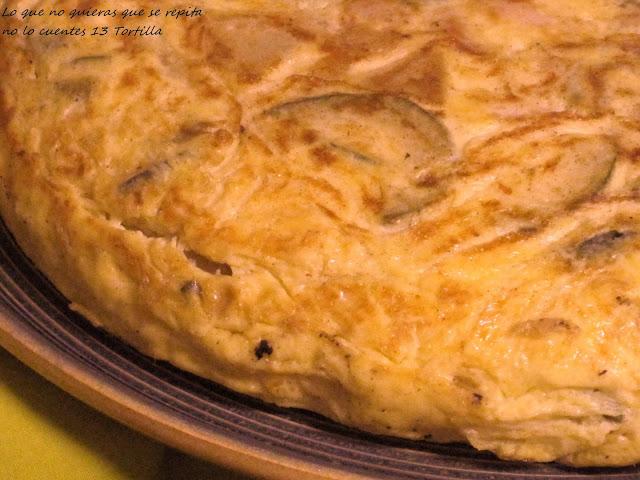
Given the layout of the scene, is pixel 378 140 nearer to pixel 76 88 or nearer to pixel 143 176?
pixel 143 176

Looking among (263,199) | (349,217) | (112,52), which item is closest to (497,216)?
(349,217)

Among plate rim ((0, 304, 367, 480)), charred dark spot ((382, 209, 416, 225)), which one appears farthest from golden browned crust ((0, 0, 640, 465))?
plate rim ((0, 304, 367, 480))

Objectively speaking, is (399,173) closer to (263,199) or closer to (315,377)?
(263,199)

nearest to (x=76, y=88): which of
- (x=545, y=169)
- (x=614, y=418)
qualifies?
(x=545, y=169)

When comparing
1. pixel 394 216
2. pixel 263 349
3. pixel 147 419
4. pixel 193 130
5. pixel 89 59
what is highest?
pixel 89 59

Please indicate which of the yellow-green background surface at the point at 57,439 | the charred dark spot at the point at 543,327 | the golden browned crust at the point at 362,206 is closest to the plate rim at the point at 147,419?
the golden browned crust at the point at 362,206

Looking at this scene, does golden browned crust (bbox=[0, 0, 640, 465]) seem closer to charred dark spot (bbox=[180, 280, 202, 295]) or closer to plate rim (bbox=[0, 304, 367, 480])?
charred dark spot (bbox=[180, 280, 202, 295])

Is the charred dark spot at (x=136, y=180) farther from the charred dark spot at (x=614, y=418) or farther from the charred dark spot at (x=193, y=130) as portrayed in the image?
the charred dark spot at (x=614, y=418)
